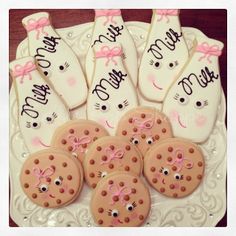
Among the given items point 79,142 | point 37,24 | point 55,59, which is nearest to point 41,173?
point 79,142

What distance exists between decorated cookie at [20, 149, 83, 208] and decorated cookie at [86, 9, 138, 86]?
0.30 m

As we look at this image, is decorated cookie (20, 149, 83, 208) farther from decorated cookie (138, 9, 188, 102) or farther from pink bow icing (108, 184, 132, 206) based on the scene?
decorated cookie (138, 9, 188, 102)

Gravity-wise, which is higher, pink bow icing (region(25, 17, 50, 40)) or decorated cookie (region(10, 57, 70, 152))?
pink bow icing (region(25, 17, 50, 40))

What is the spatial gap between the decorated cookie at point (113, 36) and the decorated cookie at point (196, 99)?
15 centimetres

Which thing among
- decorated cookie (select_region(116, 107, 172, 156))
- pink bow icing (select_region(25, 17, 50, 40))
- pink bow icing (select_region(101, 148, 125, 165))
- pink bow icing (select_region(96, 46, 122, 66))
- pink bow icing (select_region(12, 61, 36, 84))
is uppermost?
pink bow icing (select_region(25, 17, 50, 40))

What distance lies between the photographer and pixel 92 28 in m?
1.60

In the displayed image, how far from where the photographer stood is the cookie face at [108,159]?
1.52m

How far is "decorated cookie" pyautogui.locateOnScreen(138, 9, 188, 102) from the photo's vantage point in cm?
157

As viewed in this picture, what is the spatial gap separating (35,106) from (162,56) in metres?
0.44

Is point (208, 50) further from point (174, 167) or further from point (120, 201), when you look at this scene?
point (120, 201)

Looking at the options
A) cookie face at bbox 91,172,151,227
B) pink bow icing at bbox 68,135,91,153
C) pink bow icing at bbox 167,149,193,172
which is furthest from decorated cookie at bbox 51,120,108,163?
pink bow icing at bbox 167,149,193,172

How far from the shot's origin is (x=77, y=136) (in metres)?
1.54

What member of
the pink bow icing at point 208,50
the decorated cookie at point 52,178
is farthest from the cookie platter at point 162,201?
the pink bow icing at point 208,50
